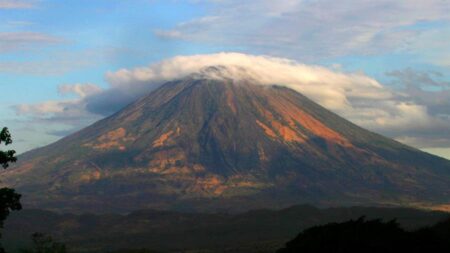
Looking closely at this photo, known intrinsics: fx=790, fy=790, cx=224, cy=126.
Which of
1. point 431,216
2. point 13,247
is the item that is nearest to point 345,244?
point 13,247

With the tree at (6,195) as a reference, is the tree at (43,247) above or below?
below

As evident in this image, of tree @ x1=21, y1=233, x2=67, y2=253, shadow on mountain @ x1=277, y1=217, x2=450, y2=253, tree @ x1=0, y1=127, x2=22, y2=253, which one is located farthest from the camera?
shadow on mountain @ x1=277, y1=217, x2=450, y2=253

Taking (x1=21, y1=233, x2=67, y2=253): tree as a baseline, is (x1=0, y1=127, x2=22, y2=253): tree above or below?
above

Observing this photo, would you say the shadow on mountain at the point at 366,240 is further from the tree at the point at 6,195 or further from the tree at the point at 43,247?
the tree at the point at 6,195

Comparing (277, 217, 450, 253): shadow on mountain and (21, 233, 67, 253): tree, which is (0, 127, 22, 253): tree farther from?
(277, 217, 450, 253): shadow on mountain

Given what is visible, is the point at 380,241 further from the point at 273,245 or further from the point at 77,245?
the point at 77,245

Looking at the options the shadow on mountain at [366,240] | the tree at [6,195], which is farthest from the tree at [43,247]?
the shadow on mountain at [366,240]

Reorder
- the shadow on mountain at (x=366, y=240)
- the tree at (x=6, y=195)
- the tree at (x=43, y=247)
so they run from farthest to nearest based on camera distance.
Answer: the shadow on mountain at (x=366, y=240)
the tree at (x=43, y=247)
the tree at (x=6, y=195)

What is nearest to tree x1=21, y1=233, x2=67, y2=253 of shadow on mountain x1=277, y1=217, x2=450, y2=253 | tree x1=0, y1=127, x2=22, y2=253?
tree x1=0, y1=127, x2=22, y2=253
